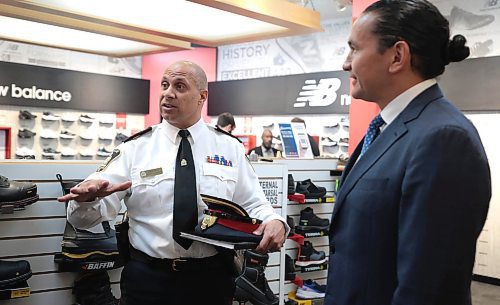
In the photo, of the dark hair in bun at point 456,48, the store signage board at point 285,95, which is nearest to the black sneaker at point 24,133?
the store signage board at point 285,95

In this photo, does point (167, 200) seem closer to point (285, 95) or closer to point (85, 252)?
point (85, 252)

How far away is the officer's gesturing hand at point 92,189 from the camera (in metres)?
1.77

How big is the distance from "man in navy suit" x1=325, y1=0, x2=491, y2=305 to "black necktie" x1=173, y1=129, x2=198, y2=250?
74cm

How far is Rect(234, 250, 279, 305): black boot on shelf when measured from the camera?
3.68 m

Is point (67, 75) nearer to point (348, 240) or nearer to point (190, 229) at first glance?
point (190, 229)

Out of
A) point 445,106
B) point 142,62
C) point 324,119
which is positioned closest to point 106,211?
point 445,106

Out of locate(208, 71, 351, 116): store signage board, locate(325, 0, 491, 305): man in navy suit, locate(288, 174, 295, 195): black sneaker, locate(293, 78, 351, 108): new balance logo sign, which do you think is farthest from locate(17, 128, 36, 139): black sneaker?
locate(325, 0, 491, 305): man in navy suit

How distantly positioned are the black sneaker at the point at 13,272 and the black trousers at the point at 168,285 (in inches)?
38.2

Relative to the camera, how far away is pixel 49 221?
9.77 feet

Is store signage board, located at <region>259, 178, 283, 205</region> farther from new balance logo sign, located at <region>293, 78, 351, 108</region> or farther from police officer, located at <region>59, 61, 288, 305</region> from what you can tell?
new balance logo sign, located at <region>293, 78, 351, 108</region>

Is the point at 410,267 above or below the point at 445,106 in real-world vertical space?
below

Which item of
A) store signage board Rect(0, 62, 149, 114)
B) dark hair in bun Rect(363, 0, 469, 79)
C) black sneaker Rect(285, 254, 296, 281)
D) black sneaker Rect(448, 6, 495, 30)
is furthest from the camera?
store signage board Rect(0, 62, 149, 114)

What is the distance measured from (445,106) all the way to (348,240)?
43 centimetres

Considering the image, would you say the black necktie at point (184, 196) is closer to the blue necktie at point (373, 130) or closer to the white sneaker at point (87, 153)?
the blue necktie at point (373, 130)
